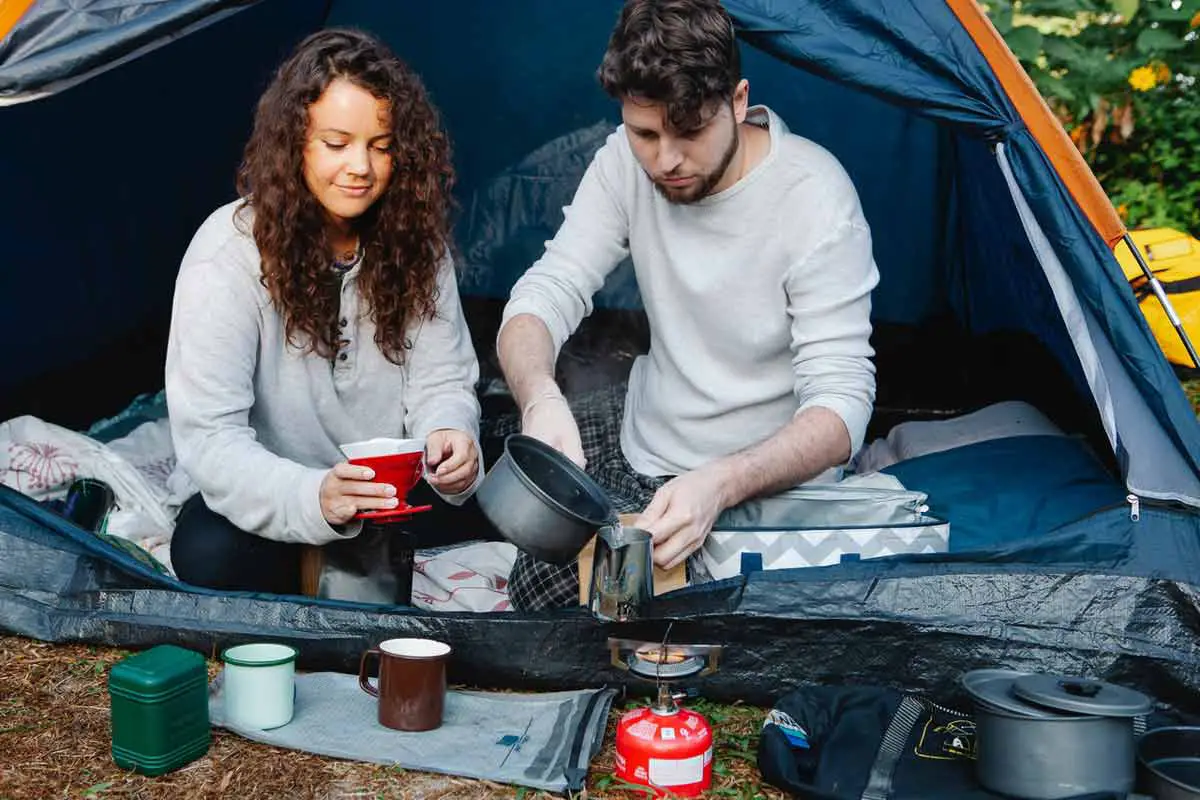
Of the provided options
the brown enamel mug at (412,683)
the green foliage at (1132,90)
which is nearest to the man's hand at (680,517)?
the brown enamel mug at (412,683)

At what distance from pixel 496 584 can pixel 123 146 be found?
158cm

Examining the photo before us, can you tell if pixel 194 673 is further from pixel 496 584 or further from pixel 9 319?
pixel 9 319

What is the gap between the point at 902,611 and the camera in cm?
224

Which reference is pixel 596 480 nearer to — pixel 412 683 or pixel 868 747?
pixel 412 683

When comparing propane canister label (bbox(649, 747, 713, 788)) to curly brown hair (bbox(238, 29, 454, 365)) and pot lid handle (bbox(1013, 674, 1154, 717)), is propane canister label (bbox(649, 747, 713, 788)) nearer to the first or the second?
pot lid handle (bbox(1013, 674, 1154, 717))

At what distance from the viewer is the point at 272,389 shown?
245 cm

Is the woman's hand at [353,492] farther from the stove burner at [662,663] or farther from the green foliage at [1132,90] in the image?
the green foliage at [1132,90]

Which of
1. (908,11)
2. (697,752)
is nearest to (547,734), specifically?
(697,752)

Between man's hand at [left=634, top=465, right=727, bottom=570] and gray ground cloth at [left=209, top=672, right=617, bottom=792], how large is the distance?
294mm

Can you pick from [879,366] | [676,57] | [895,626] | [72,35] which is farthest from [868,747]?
[879,366]

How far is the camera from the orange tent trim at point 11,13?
88.1 inches

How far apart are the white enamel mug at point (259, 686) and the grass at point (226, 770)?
40mm

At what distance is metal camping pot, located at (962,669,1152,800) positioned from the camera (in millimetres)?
1789

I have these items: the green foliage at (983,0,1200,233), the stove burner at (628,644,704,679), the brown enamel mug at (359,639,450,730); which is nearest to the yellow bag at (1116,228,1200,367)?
the green foliage at (983,0,1200,233)
